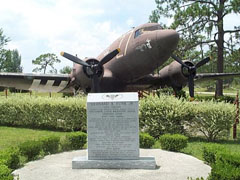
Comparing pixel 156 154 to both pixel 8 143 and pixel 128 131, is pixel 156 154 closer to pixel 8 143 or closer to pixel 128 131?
pixel 128 131

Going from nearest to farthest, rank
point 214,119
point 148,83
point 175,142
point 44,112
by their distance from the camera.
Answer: point 175,142
point 214,119
point 44,112
point 148,83

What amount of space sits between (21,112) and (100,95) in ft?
27.1

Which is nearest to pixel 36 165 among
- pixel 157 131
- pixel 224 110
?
pixel 157 131

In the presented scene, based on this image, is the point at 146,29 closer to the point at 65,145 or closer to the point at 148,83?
the point at 148,83

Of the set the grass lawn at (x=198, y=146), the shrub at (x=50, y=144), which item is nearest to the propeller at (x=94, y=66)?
the grass lawn at (x=198, y=146)

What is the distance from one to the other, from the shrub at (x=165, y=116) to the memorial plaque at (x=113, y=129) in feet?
13.1

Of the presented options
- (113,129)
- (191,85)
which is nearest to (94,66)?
(191,85)

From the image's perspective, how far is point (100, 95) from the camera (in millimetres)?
6469

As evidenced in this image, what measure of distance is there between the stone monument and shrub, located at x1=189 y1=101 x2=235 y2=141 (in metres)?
4.46

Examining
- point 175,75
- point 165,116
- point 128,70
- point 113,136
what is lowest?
point 113,136

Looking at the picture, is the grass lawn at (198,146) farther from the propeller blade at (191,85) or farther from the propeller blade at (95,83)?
the propeller blade at (191,85)

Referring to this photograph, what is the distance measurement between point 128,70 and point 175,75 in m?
3.31

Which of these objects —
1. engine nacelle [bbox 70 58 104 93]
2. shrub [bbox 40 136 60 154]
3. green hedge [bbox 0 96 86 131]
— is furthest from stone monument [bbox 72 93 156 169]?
engine nacelle [bbox 70 58 104 93]

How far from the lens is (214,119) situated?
963 centimetres
